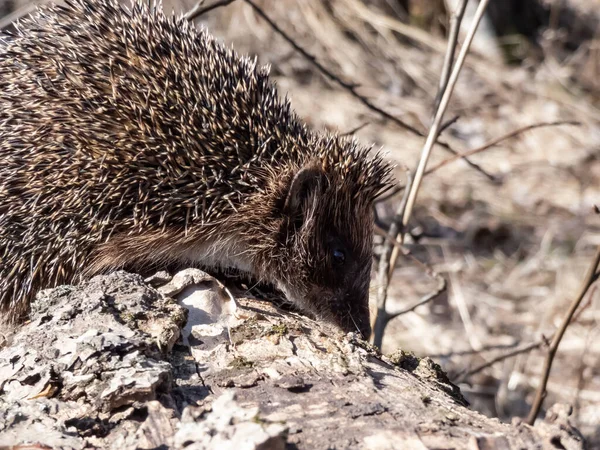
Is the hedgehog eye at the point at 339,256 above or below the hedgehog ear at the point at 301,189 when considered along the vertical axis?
below

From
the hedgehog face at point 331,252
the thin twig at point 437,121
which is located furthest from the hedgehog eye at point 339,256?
the thin twig at point 437,121

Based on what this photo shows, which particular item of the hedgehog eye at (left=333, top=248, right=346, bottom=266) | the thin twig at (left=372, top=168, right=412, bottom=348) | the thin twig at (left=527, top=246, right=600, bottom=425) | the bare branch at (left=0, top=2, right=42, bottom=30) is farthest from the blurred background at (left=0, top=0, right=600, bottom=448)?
the thin twig at (left=527, top=246, right=600, bottom=425)

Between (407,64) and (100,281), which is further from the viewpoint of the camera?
(407,64)

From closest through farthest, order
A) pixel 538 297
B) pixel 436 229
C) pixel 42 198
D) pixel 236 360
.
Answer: pixel 236 360, pixel 42 198, pixel 538 297, pixel 436 229

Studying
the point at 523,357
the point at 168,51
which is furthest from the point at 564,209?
the point at 168,51

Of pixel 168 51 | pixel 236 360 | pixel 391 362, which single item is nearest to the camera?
pixel 236 360

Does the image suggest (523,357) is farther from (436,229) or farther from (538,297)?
(436,229)

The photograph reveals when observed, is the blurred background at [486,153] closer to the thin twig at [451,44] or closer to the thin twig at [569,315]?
the thin twig at [451,44]
